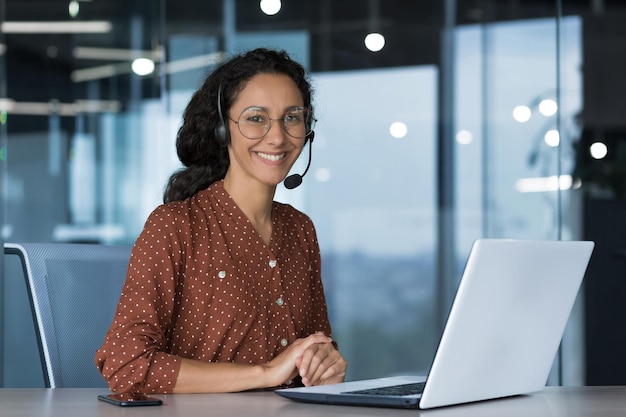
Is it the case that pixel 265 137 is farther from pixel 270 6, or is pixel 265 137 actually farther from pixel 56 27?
pixel 270 6

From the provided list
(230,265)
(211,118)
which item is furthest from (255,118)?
A: (230,265)

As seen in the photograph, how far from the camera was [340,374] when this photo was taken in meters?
1.89

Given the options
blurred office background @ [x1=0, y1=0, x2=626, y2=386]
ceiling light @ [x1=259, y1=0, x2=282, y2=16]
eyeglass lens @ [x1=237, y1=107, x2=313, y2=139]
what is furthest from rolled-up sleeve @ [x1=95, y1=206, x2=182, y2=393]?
ceiling light @ [x1=259, y1=0, x2=282, y2=16]

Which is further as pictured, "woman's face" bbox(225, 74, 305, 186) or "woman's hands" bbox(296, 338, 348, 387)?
"woman's face" bbox(225, 74, 305, 186)

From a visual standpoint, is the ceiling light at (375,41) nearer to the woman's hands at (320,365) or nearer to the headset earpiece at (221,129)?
the headset earpiece at (221,129)

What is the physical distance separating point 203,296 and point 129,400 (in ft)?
1.64

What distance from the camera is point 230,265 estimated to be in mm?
2051

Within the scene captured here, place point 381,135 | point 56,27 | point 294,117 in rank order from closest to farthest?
point 294,117, point 56,27, point 381,135

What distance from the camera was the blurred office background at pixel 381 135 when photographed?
424 cm

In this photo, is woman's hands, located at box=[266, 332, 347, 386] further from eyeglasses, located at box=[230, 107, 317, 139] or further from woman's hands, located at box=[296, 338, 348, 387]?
eyeglasses, located at box=[230, 107, 317, 139]

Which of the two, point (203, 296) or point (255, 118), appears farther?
point (255, 118)

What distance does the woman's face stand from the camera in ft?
7.11

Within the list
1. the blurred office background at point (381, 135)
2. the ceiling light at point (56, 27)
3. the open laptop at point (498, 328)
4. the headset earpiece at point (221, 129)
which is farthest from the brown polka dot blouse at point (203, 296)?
the ceiling light at point (56, 27)

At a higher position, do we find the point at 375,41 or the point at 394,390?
the point at 375,41
